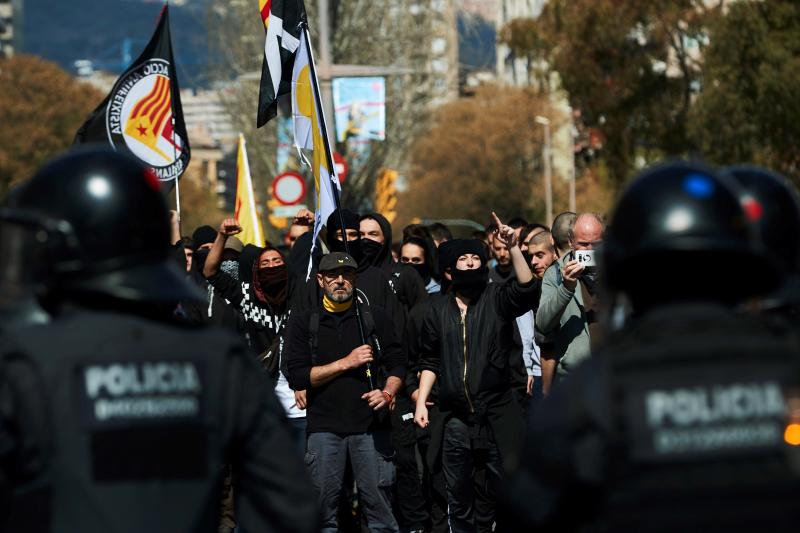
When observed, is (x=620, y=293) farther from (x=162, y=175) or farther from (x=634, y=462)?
(x=162, y=175)

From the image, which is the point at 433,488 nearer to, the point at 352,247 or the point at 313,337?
the point at 313,337

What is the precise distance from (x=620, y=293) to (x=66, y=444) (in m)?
1.17

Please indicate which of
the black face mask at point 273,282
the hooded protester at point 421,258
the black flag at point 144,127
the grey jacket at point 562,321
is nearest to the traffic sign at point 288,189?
the black flag at point 144,127

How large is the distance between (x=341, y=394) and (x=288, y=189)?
1006 centimetres

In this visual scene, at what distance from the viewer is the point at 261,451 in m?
3.63

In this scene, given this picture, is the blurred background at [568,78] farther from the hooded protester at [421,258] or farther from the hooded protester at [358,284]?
the hooded protester at [358,284]

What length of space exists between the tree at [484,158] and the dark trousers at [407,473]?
67157 mm

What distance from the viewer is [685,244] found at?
3.24 metres

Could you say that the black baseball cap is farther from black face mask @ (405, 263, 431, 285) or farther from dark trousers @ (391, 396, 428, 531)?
black face mask @ (405, 263, 431, 285)

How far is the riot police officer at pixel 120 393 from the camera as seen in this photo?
3420mm

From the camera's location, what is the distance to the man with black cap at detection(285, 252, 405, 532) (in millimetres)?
9469

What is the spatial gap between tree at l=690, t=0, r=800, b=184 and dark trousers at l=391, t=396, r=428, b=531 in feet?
66.9

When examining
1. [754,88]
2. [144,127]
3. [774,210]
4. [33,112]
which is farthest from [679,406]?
[33,112]

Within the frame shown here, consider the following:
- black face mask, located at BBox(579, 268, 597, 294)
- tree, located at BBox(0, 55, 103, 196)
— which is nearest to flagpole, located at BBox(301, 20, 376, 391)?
black face mask, located at BBox(579, 268, 597, 294)
